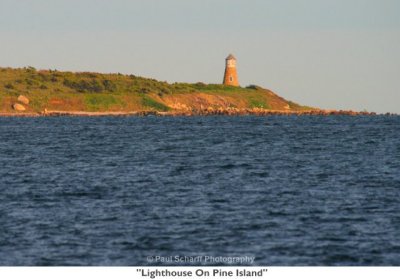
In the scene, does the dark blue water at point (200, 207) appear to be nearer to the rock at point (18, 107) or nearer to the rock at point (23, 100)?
the rock at point (18, 107)

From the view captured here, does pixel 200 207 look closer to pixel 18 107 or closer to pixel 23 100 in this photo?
pixel 18 107

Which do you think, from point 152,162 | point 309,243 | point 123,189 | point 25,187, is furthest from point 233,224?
point 152,162

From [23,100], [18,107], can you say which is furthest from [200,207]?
[23,100]

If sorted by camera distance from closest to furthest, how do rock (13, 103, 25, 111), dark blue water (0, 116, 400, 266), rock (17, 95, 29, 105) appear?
1. dark blue water (0, 116, 400, 266)
2. rock (13, 103, 25, 111)
3. rock (17, 95, 29, 105)

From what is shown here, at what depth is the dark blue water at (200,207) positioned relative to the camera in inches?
1323

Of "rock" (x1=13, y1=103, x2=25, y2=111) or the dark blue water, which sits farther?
"rock" (x1=13, y1=103, x2=25, y2=111)

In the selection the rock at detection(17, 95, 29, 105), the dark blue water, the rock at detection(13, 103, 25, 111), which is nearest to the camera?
the dark blue water

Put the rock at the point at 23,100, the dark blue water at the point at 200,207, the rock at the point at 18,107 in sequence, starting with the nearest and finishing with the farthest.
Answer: the dark blue water at the point at 200,207
the rock at the point at 18,107
the rock at the point at 23,100

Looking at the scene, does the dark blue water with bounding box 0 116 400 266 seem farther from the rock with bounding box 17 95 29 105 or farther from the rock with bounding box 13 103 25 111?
the rock with bounding box 17 95 29 105

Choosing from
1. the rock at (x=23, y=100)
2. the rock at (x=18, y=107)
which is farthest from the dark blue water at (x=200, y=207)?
the rock at (x=23, y=100)

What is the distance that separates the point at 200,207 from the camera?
1703 inches

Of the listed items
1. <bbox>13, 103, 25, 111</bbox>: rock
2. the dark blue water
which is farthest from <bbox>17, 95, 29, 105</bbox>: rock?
the dark blue water

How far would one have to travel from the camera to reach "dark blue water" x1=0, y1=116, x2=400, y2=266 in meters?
33.6

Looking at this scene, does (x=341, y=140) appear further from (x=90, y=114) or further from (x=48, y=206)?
(x=90, y=114)
